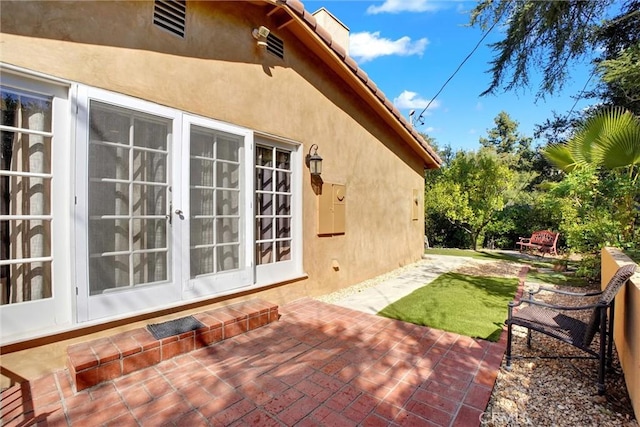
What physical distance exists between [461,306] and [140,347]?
5.23m

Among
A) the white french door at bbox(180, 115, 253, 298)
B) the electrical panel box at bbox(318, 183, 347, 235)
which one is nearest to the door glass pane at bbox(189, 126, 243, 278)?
the white french door at bbox(180, 115, 253, 298)

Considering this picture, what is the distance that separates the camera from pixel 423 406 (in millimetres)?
2744

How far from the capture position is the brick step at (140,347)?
9.69ft

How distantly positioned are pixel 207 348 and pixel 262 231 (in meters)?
2.19

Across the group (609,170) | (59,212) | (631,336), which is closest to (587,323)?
(631,336)

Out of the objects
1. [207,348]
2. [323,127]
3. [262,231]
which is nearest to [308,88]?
[323,127]

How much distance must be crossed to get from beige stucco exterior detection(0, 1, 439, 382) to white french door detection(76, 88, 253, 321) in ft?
0.94

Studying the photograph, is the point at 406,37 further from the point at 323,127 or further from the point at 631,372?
the point at 631,372

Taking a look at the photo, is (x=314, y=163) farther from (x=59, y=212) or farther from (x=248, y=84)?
(x=59, y=212)

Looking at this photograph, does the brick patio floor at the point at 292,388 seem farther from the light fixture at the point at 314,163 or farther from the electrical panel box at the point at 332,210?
the light fixture at the point at 314,163

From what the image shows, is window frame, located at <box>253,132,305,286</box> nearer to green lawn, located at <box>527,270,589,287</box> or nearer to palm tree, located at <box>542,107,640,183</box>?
Result: palm tree, located at <box>542,107,640,183</box>

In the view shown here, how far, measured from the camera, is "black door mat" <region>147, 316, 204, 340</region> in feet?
11.9

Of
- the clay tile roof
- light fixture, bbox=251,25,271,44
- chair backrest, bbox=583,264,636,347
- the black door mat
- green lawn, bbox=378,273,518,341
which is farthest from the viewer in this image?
the clay tile roof

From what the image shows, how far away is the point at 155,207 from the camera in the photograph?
13.1 feet
